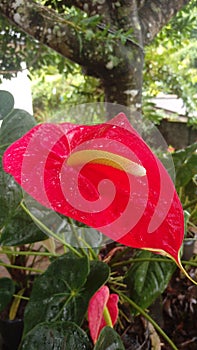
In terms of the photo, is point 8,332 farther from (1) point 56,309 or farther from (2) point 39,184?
(2) point 39,184

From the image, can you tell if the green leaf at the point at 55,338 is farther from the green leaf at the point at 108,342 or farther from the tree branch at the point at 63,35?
the tree branch at the point at 63,35

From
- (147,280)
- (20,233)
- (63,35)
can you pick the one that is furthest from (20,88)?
(147,280)

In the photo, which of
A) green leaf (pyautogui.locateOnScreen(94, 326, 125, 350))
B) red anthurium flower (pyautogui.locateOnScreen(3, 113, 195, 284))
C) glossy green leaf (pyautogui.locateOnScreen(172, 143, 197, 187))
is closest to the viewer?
red anthurium flower (pyautogui.locateOnScreen(3, 113, 195, 284))

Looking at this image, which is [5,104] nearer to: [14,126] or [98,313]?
[14,126]

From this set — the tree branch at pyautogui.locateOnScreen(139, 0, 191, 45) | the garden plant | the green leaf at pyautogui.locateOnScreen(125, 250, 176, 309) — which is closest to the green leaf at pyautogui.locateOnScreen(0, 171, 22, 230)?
the garden plant

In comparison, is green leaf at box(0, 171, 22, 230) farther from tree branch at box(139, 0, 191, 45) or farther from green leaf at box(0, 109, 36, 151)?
tree branch at box(139, 0, 191, 45)

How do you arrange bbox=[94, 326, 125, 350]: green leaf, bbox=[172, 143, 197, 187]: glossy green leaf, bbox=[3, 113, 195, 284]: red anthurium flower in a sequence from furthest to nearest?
bbox=[172, 143, 197, 187]: glossy green leaf, bbox=[94, 326, 125, 350]: green leaf, bbox=[3, 113, 195, 284]: red anthurium flower
